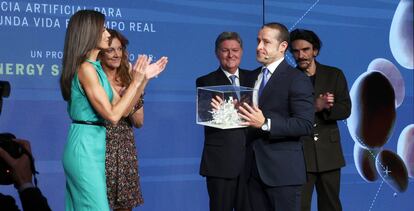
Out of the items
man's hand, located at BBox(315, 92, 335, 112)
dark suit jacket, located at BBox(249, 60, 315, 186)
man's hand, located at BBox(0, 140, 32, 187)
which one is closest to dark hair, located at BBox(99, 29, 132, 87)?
man's hand, located at BBox(0, 140, 32, 187)

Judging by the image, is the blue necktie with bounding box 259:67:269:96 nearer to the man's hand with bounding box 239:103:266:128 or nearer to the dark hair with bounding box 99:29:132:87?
the man's hand with bounding box 239:103:266:128

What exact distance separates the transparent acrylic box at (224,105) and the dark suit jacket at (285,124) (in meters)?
0.14

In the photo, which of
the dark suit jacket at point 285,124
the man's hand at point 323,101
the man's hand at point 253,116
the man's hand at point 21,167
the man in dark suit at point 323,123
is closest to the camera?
the man's hand at point 253,116

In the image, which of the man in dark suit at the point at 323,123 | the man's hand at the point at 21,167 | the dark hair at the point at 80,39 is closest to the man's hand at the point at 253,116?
the dark hair at the point at 80,39

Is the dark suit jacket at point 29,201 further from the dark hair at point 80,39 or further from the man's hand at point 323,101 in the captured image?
the man's hand at point 323,101

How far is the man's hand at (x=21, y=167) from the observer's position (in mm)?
5324

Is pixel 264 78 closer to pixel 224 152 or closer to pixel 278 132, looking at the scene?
pixel 278 132

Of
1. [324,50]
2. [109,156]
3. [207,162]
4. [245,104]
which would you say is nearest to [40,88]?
[109,156]

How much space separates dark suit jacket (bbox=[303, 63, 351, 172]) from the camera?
5.54 metres

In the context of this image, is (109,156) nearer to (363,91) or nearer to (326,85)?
(326,85)

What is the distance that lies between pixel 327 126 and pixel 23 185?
219 cm

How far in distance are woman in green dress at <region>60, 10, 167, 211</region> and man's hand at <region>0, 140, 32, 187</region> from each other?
1.28 m

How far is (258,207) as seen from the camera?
14.9ft

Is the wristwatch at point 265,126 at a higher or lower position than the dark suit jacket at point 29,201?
higher
